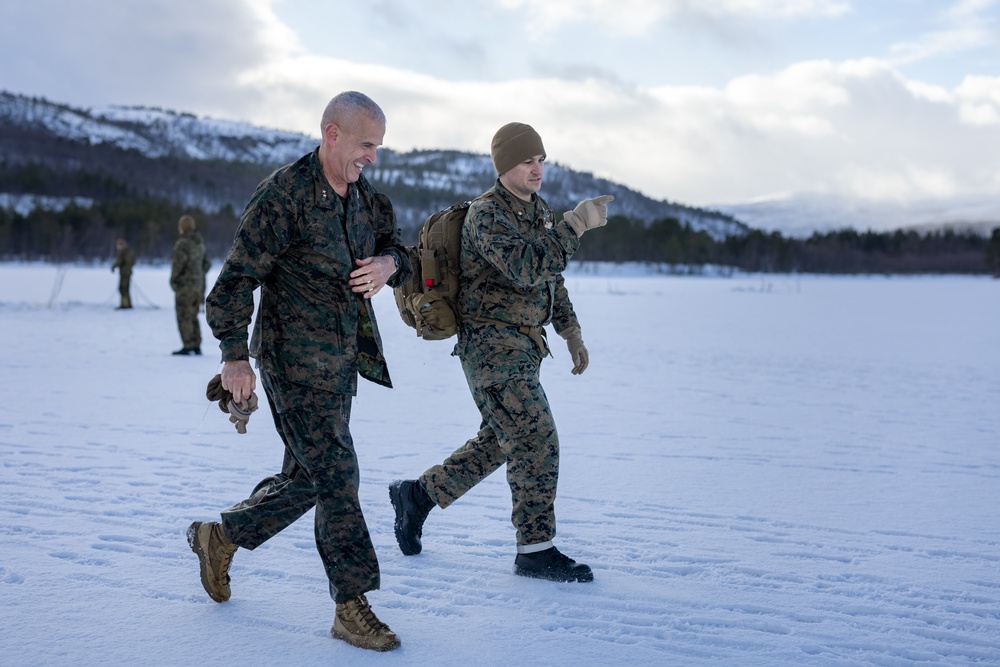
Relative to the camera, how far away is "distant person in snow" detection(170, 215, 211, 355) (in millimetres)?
11281

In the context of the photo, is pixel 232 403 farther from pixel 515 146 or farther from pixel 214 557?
pixel 515 146

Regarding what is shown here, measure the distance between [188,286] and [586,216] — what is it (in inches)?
361

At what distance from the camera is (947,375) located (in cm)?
1055

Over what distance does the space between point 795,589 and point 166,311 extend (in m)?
18.8

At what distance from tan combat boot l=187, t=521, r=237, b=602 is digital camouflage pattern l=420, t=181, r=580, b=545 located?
1202 millimetres

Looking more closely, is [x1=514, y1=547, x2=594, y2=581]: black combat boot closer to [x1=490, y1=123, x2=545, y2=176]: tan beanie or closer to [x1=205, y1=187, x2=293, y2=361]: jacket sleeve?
[x1=205, y1=187, x2=293, y2=361]: jacket sleeve

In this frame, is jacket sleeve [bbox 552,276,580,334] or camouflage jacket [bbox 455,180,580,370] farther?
jacket sleeve [bbox 552,276,580,334]

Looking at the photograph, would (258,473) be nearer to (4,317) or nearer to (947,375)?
(947,375)

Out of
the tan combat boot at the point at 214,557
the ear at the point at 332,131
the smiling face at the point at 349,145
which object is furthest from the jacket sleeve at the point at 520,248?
the tan combat boot at the point at 214,557

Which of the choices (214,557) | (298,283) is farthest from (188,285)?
(298,283)

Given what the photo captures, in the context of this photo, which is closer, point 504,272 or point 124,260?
point 504,272

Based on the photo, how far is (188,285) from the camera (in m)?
11.3

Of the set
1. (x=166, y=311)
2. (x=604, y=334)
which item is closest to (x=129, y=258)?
(x=166, y=311)

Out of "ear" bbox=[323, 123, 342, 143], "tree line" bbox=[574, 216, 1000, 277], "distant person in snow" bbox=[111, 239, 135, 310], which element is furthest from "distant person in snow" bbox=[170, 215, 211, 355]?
"tree line" bbox=[574, 216, 1000, 277]
